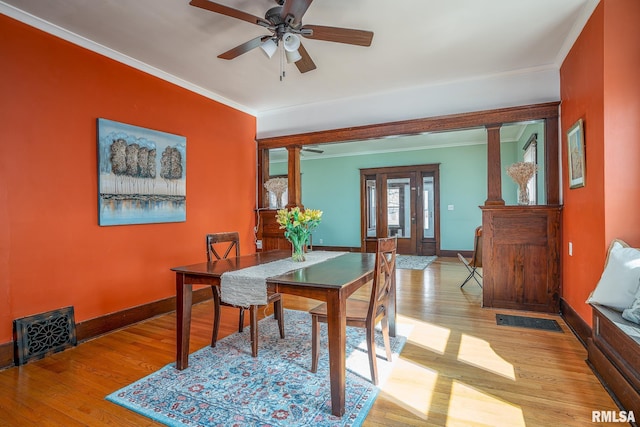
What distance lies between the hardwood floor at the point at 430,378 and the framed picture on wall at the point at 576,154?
1349 mm

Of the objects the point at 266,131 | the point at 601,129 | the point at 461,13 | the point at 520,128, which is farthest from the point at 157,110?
the point at 520,128

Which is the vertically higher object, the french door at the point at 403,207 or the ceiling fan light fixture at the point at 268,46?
the ceiling fan light fixture at the point at 268,46

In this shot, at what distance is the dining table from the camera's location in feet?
5.82

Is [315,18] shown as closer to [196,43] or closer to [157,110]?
[196,43]

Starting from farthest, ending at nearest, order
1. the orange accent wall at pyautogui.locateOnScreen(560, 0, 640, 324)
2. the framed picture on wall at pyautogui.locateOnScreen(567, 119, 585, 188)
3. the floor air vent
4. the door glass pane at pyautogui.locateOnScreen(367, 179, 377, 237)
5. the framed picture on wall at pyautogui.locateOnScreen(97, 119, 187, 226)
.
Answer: the door glass pane at pyautogui.locateOnScreen(367, 179, 377, 237)
the framed picture on wall at pyautogui.locateOnScreen(97, 119, 187, 226)
the framed picture on wall at pyautogui.locateOnScreen(567, 119, 585, 188)
the floor air vent
the orange accent wall at pyautogui.locateOnScreen(560, 0, 640, 324)

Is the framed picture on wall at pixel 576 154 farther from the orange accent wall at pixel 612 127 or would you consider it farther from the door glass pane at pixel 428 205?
the door glass pane at pixel 428 205

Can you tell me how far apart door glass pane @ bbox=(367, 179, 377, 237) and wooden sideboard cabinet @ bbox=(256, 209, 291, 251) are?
11.6 feet

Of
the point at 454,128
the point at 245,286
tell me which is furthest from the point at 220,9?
the point at 454,128

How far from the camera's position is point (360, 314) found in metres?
2.21

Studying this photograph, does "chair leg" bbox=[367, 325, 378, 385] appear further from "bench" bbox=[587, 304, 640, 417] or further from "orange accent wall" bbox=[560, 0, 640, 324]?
"orange accent wall" bbox=[560, 0, 640, 324]

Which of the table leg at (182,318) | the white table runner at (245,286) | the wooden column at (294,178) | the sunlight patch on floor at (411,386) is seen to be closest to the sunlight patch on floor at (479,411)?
the sunlight patch on floor at (411,386)

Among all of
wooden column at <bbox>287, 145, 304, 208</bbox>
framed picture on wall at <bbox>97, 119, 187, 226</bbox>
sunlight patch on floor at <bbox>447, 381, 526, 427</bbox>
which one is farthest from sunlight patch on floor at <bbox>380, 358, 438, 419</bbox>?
wooden column at <bbox>287, 145, 304, 208</bbox>

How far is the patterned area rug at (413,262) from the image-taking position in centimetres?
611

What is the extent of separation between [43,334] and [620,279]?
13.1ft
